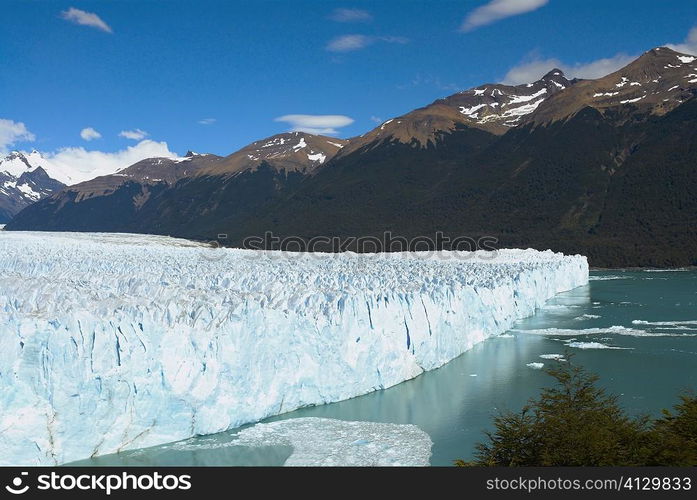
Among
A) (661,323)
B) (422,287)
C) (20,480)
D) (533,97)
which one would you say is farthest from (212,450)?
(533,97)

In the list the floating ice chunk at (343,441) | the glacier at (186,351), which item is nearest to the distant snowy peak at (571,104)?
the glacier at (186,351)

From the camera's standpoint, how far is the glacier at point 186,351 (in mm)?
8180

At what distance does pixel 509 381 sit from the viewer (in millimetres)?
12852

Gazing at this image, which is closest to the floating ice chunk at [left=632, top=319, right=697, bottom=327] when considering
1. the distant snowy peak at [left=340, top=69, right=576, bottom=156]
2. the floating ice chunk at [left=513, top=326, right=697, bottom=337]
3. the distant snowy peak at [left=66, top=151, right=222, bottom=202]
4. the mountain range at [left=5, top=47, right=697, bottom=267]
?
the floating ice chunk at [left=513, top=326, right=697, bottom=337]

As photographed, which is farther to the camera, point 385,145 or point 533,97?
point 533,97

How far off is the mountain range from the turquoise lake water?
32446 mm

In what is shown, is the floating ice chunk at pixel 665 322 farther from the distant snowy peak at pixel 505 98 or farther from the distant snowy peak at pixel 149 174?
the distant snowy peak at pixel 149 174

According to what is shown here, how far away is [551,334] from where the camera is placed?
18.3 meters

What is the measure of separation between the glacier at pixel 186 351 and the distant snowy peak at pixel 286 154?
10108cm

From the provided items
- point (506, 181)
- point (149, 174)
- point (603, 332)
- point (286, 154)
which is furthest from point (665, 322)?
point (149, 174)

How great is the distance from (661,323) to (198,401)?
16231 millimetres

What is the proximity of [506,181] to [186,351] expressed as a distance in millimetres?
67226

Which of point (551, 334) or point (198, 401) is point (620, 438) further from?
point (551, 334)

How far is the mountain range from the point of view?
188 ft
